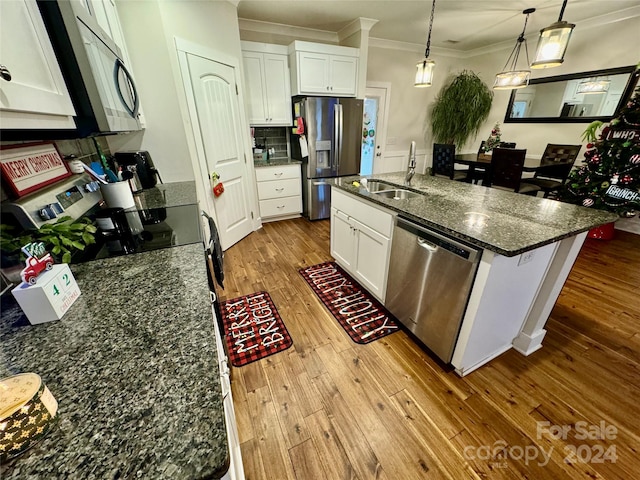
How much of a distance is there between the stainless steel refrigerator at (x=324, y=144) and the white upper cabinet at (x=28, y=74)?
2.86 m

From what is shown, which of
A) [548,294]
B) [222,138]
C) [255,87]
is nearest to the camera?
[548,294]

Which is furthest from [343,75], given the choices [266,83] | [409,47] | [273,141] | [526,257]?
[526,257]

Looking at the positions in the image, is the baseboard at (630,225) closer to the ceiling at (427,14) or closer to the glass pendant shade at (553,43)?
the ceiling at (427,14)

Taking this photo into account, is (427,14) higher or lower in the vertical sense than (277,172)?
higher

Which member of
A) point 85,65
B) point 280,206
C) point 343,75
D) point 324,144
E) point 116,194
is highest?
point 343,75

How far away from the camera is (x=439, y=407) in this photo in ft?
4.56

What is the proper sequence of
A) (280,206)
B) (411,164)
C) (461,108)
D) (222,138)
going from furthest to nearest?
(461,108) < (280,206) < (222,138) < (411,164)

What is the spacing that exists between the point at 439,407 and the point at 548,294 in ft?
3.06

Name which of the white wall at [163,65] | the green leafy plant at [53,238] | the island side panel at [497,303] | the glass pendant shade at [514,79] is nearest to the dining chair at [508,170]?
the glass pendant shade at [514,79]

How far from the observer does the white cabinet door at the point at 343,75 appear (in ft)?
11.4

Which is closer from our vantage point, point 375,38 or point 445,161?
point 445,161

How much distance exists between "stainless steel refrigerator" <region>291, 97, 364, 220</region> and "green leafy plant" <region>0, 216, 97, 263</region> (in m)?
2.99

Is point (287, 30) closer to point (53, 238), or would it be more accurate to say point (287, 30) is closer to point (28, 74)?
point (28, 74)

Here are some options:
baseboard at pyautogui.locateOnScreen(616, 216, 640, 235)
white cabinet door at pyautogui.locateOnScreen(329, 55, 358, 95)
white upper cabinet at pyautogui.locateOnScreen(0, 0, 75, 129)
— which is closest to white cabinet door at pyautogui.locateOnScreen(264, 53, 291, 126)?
white cabinet door at pyautogui.locateOnScreen(329, 55, 358, 95)
